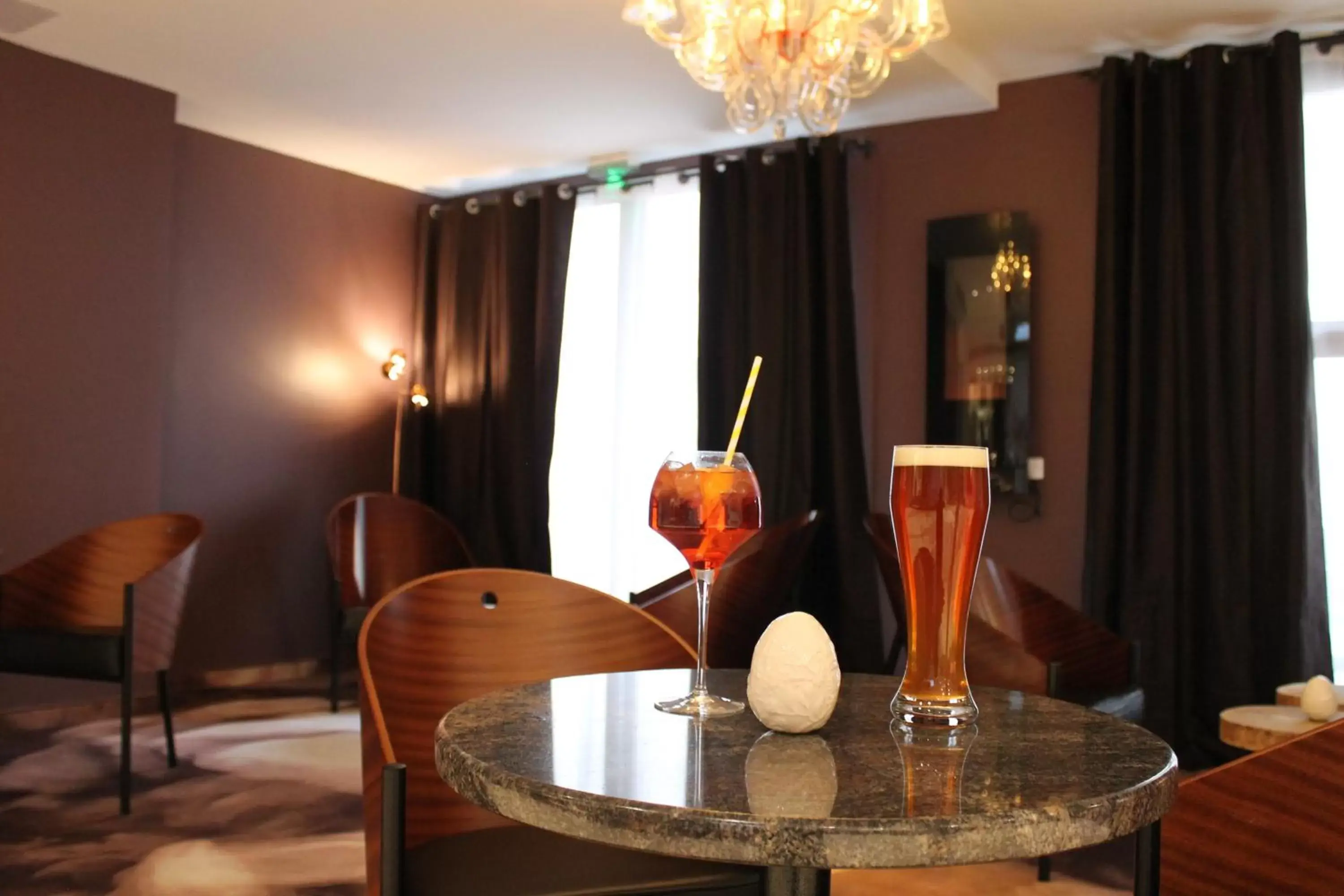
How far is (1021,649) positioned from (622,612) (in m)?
1.51

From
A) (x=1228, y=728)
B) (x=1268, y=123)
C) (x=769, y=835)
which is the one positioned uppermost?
(x=1268, y=123)

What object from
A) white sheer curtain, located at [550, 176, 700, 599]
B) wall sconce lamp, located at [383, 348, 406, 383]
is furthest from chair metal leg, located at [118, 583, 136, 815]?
wall sconce lamp, located at [383, 348, 406, 383]

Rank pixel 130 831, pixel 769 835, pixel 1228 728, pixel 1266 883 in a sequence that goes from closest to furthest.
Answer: pixel 769 835 → pixel 1266 883 → pixel 1228 728 → pixel 130 831

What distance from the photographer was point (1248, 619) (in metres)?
3.64

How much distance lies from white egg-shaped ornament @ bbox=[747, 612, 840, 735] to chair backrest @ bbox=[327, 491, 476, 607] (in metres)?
3.94

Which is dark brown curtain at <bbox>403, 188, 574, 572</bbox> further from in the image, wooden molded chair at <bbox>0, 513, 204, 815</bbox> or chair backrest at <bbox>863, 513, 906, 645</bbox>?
chair backrest at <bbox>863, 513, 906, 645</bbox>

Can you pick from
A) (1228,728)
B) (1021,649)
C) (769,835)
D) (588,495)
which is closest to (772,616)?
(1021,649)

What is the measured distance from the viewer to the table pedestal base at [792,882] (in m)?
0.87

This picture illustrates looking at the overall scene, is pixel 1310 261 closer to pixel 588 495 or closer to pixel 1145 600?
pixel 1145 600

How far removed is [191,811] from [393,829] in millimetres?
2567

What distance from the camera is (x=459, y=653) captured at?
1.48 meters

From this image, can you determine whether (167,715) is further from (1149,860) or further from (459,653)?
(1149,860)

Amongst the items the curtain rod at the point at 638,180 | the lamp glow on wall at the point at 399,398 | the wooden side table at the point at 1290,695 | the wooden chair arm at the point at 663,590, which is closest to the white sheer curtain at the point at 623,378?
the curtain rod at the point at 638,180

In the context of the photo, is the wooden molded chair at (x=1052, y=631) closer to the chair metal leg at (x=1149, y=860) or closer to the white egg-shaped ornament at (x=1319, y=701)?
the white egg-shaped ornament at (x=1319, y=701)
